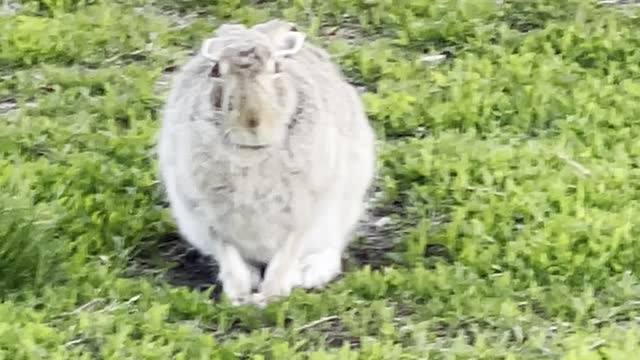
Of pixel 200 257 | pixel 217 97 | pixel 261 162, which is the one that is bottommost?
pixel 200 257

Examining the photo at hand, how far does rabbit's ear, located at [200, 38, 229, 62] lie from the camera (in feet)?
15.9

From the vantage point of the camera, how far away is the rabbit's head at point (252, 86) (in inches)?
186

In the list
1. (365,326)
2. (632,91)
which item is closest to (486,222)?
(365,326)

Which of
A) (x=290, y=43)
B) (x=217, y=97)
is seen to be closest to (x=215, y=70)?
(x=217, y=97)

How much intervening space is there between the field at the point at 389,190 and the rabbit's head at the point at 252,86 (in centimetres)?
57

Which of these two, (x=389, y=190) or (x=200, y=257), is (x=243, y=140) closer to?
(x=200, y=257)

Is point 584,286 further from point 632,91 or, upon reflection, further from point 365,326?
point 632,91

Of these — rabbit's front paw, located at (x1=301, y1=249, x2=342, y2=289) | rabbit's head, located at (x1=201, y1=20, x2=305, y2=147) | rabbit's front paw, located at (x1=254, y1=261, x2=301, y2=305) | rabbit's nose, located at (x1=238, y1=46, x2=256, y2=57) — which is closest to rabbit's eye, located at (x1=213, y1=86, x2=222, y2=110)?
rabbit's head, located at (x1=201, y1=20, x2=305, y2=147)

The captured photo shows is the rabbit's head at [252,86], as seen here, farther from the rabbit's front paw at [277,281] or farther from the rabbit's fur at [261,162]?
the rabbit's front paw at [277,281]

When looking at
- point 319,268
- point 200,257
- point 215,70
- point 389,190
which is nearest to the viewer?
point 215,70

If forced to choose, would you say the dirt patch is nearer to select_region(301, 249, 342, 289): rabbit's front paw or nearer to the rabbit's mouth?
select_region(301, 249, 342, 289): rabbit's front paw

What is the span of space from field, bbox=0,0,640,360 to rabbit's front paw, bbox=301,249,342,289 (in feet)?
0.30

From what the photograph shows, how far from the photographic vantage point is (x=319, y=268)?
207 inches

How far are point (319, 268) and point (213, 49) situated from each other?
873 millimetres
